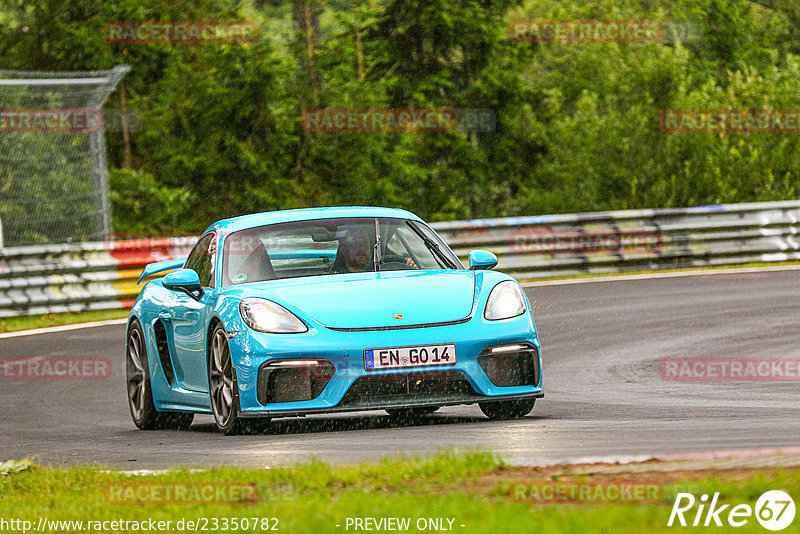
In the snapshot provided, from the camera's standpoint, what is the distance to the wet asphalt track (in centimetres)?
692

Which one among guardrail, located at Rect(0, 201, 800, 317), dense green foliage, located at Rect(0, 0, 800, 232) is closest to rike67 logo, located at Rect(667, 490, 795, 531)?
guardrail, located at Rect(0, 201, 800, 317)

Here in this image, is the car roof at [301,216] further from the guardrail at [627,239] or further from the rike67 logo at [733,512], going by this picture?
the guardrail at [627,239]

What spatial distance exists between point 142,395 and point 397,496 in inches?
196

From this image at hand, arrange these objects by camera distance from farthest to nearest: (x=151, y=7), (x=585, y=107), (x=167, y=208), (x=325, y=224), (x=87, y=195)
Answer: (x=151, y=7)
(x=167, y=208)
(x=585, y=107)
(x=87, y=195)
(x=325, y=224)

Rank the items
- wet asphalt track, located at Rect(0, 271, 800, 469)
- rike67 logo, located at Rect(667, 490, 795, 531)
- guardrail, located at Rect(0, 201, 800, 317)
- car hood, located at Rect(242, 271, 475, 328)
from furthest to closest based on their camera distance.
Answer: guardrail, located at Rect(0, 201, 800, 317) < car hood, located at Rect(242, 271, 475, 328) < wet asphalt track, located at Rect(0, 271, 800, 469) < rike67 logo, located at Rect(667, 490, 795, 531)

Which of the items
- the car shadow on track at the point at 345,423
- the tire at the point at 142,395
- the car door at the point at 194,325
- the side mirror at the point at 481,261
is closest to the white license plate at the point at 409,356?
the car shadow on track at the point at 345,423

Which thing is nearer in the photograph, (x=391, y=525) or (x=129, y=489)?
(x=391, y=525)

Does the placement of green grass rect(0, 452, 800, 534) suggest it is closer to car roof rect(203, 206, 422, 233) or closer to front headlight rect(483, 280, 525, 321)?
front headlight rect(483, 280, 525, 321)

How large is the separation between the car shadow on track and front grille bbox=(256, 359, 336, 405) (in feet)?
1.39

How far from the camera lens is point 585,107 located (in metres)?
28.8

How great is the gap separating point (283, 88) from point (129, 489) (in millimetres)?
26721

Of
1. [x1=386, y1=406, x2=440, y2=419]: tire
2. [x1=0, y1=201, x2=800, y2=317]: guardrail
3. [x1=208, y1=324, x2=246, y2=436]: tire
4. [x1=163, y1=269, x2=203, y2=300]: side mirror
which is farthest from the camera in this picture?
[x1=0, y1=201, x2=800, y2=317]: guardrail

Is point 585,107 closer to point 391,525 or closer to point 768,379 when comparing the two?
point 768,379

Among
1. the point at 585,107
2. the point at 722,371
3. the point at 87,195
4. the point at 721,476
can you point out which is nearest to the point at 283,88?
the point at 585,107
